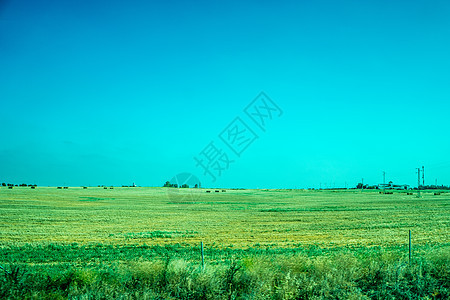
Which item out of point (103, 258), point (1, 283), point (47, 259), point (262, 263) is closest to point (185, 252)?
point (103, 258)

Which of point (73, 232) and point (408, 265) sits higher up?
point (73, 232)

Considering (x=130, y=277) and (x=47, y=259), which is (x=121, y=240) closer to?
(x=47, y=259)

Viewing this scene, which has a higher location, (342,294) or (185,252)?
(185,252)

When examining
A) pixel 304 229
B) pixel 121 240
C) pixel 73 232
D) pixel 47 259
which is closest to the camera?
pixel 47 259

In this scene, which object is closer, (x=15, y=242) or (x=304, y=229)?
(x=15, y=242)

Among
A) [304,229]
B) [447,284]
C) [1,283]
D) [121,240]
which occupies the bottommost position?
[1,283]

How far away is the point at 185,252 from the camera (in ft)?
69.8

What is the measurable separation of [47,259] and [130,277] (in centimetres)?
1131

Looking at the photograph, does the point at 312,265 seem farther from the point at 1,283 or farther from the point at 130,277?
the point at 1,283

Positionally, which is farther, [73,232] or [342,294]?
[73,232]

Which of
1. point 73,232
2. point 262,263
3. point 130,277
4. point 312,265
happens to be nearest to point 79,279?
point 130,277

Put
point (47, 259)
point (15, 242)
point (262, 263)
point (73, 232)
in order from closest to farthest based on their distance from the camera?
point (262, 263) < point (47, 259) < point (15, 242) < point (73, 232)

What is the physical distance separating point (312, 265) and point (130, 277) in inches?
219

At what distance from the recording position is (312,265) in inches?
460
